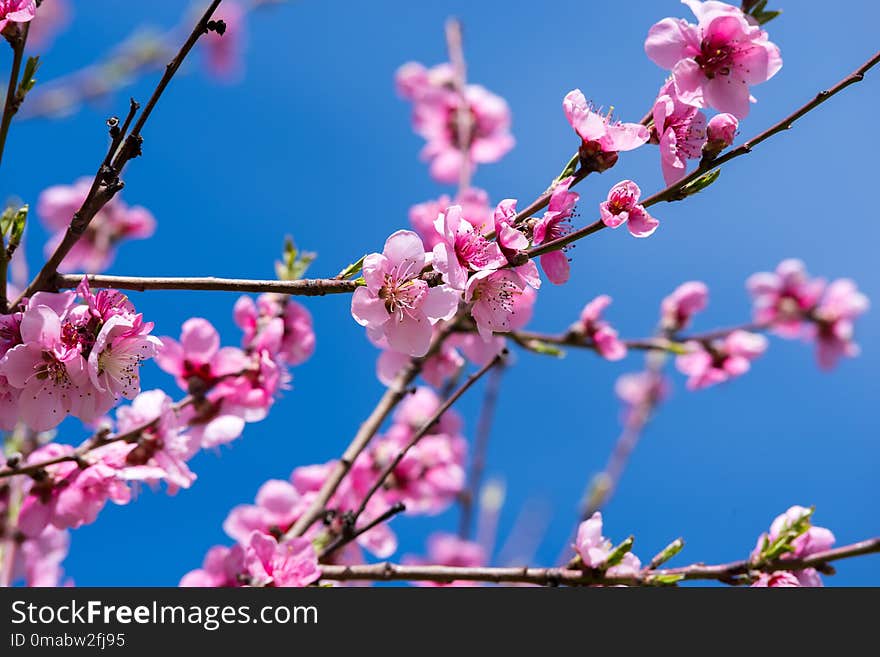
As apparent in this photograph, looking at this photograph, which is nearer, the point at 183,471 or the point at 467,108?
the point at 183,471

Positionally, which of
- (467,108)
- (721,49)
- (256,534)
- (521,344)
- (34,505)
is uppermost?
(467,108)

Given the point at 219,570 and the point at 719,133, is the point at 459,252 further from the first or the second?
the point at 219,570

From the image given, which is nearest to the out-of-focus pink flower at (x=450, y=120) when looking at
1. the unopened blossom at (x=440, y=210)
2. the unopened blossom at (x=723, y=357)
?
the unopened blossom at (x=440, y=210)

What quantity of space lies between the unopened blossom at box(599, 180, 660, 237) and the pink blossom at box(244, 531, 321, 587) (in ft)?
4.09

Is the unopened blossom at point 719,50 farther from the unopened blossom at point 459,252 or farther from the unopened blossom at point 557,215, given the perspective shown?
the unopened blossom at point 459,252

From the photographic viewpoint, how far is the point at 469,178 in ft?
13.2

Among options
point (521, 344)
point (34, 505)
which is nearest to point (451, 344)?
point (521, 344)

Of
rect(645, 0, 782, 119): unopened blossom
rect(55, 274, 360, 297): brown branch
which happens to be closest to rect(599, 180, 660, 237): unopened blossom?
rect(645, 0, 782, 119): unopened blossom

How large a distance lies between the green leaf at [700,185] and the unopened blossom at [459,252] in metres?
0.42

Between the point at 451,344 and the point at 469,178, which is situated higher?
the point at 469,178

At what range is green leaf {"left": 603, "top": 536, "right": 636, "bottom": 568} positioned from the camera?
2.06 m

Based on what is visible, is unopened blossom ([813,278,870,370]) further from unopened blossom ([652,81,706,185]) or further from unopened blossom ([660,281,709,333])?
unopened blossom ([652,81,706,185])
